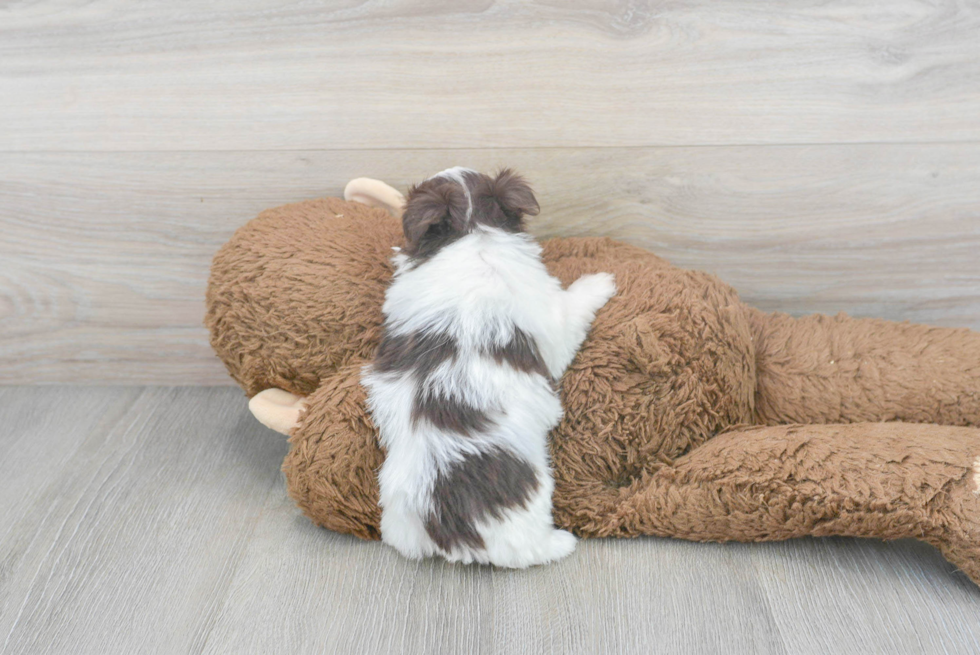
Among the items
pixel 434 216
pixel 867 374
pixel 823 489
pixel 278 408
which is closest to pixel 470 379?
pixel 434 216

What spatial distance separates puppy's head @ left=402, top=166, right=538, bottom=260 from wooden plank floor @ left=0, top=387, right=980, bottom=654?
436mm

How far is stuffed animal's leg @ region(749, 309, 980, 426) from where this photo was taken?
108cm

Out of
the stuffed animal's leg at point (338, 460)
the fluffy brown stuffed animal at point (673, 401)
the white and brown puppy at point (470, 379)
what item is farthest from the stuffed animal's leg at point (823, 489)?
the stuffed animal's leg at point (338, 460)

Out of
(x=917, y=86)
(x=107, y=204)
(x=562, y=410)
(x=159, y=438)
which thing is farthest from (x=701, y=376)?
(x=107, y=204)

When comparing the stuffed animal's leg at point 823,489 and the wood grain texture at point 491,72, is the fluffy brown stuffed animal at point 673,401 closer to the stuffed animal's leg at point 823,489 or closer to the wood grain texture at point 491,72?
the stuffed animal's leg at point 823,489

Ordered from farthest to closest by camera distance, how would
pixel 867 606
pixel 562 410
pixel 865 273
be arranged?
1. pixel 865 273
2. pixel 562 410
3. pixel 867 606

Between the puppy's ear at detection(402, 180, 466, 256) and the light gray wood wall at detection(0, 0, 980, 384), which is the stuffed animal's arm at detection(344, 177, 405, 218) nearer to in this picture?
the light gray wood wall at detection(0, 0, 980, 384)

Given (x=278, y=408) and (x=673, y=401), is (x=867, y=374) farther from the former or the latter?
(x=278, y=408)

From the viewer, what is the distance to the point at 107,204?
1320 mm

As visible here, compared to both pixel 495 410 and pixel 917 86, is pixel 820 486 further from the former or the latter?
pixel 917 86

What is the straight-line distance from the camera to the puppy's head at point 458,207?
98 centimetres

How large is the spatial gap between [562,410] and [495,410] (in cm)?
13

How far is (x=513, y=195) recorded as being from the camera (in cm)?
100

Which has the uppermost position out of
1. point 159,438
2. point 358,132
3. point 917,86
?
point 917,86
